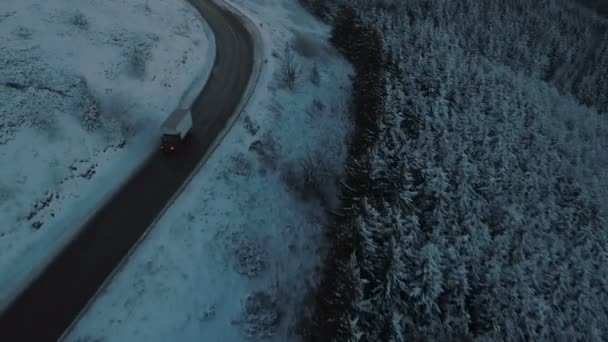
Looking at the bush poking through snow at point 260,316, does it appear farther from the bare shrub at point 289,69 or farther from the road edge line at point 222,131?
the bare shrub at point 289,69

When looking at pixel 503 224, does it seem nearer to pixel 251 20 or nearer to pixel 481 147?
pixel 481 147

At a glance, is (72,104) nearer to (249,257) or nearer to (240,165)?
(240,165)

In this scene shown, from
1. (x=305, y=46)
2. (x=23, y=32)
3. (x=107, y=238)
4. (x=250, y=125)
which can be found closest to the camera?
(x=107, y=238)

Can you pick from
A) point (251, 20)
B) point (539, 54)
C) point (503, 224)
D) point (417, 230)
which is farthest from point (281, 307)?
point (539, 54)

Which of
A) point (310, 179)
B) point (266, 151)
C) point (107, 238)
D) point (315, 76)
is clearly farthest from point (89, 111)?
point (315, 76)

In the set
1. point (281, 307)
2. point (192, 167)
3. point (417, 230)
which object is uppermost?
point (417, 230)

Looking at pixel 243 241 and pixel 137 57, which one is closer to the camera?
pixel 243 241

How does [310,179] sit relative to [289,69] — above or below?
below
